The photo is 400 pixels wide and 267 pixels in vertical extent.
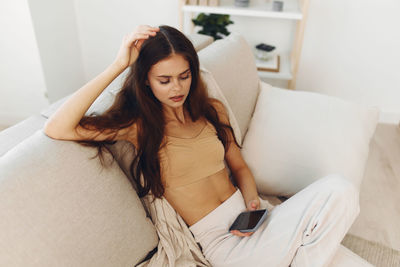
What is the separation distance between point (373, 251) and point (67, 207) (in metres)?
1.36

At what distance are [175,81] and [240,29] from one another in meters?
1.60

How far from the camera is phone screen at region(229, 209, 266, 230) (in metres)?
1.08

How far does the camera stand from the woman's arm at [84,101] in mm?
844

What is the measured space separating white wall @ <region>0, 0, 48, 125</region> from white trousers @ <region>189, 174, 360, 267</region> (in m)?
1.73

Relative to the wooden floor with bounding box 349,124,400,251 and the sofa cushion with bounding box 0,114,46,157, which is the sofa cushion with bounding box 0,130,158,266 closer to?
the sofa cushion with bounding box 0,114,46,157

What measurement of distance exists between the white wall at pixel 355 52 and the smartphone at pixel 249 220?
1.68m

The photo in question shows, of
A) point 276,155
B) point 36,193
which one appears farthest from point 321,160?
point 36,193

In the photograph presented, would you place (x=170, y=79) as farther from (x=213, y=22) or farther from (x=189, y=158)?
(x=213, y=22)

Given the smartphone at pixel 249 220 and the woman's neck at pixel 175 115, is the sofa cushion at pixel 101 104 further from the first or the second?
the smartphone at pixel 249 220

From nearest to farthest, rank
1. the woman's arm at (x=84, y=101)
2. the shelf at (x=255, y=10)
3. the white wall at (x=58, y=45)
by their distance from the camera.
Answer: the woman's arm at (x=84, y=101) < the shelf at (x=255, y=10) < the white wall at (x=58, y=45)

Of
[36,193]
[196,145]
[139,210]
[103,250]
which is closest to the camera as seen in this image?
[36,193]

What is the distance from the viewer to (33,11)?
6.58ft

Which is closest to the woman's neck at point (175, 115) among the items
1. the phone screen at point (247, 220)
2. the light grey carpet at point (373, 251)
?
the phone screen at point (247, 220)

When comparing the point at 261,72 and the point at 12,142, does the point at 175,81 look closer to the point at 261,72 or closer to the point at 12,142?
the point at 12,142
